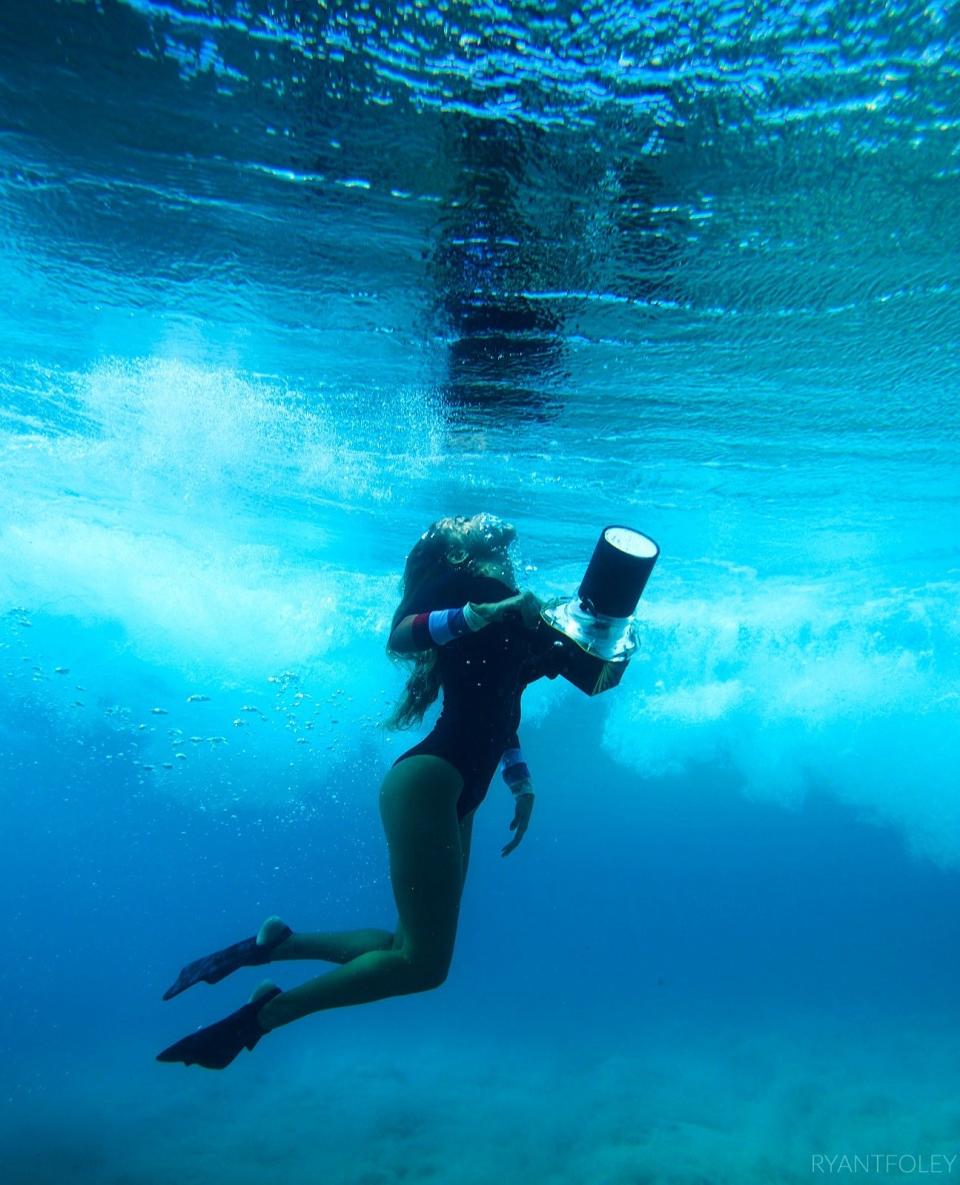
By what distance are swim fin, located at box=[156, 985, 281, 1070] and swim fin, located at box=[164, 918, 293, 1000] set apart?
54cm

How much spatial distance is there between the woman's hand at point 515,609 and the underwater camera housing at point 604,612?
0.06 metres

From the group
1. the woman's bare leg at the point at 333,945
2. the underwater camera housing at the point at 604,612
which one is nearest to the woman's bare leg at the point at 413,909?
the woman's bare leg at the point at 333,945

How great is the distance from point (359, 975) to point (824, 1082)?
1781 cm

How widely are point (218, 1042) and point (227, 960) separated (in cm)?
84

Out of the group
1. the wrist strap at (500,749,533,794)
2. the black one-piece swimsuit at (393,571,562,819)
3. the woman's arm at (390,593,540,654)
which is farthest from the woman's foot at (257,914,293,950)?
the woman's arm at (390,593,540,654)

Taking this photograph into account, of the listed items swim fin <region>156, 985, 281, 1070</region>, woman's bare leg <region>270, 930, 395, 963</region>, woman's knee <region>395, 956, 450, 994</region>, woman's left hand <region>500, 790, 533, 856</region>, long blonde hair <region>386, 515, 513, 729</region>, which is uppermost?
long blonde hair <region>386, 515, 513, 729</region>

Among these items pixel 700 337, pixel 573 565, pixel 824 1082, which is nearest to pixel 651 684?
pixel 573 565

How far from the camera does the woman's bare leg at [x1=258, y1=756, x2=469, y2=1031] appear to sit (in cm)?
397

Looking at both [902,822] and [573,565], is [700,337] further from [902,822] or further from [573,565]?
[902,822]

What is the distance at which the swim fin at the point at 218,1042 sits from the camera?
375 centimetres

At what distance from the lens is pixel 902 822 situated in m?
38.7

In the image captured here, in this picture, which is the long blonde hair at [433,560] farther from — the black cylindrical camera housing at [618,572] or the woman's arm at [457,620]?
the black cylindrical camera housing at [618,572]

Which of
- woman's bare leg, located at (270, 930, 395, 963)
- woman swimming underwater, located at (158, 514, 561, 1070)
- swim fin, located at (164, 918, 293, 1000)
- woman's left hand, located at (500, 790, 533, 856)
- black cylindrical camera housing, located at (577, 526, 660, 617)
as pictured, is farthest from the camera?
woman's left hand, located at (500, 790, 533, 856)

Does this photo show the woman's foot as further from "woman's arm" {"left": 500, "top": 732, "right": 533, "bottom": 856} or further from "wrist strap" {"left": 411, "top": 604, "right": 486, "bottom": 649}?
"wrist strap" {"left": 411, "top": 604, "right": 486, "bottom": 649}
